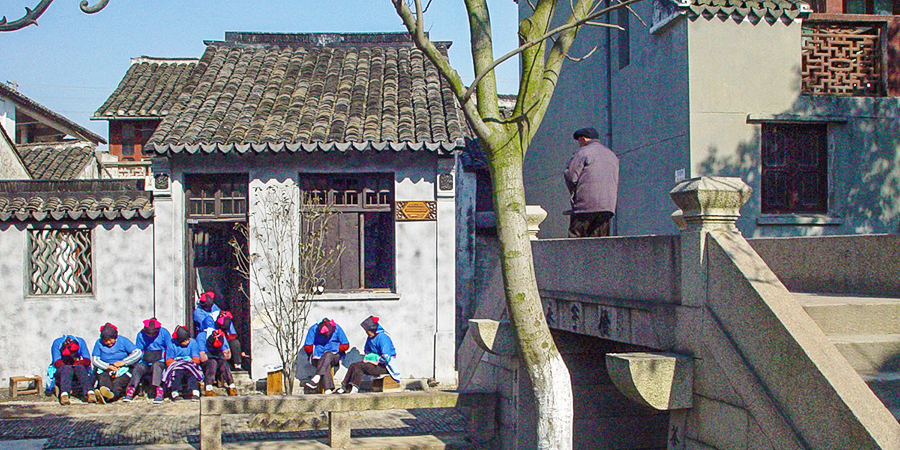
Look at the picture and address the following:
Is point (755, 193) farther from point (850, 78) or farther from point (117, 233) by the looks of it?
point (117, 233)

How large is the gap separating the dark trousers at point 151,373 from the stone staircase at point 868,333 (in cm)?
923

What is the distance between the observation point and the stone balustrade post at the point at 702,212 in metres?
5.62

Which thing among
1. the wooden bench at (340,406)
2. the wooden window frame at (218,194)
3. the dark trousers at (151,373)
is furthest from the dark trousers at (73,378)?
the wooden bench at (340,406)

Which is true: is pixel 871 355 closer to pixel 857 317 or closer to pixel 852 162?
pixel 857 317

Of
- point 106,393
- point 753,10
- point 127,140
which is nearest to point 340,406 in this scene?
point 106,393

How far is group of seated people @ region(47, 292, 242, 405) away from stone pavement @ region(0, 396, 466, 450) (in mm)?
265

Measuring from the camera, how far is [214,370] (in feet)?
42.3

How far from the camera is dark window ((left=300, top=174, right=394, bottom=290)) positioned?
13.6 meters

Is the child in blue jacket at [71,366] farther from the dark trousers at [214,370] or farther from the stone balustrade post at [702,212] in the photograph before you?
the stone balustrade post at [702,212]

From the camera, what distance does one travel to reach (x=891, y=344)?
5.51 m

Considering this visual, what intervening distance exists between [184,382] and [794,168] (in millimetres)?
8952

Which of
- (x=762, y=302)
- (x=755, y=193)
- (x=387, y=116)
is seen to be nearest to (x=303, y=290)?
(x=387, y=116)

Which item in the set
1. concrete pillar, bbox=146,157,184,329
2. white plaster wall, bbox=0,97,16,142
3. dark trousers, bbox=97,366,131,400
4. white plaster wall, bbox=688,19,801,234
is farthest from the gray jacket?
white plaster wall, bbox=0,97,16,142

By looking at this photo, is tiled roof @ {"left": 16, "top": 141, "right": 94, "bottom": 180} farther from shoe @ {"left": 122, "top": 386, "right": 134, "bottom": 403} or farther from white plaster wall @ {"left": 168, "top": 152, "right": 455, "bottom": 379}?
shoe @ {"left": 122, "top": 386, "right": 134, "bottom": 403}
